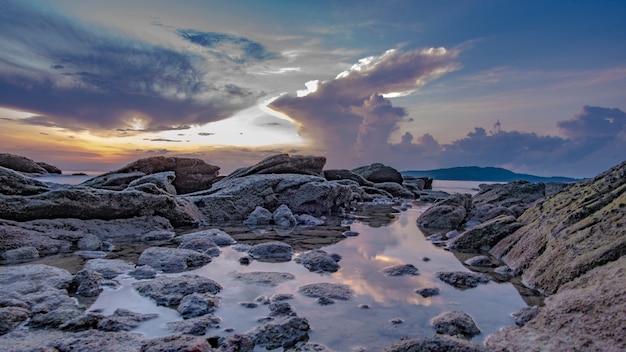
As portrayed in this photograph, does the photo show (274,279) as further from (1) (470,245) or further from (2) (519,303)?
(1) (470,245)

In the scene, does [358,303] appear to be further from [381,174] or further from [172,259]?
[381,174]

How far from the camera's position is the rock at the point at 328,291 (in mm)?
6470

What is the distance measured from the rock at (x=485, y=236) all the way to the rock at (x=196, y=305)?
7.44 meters

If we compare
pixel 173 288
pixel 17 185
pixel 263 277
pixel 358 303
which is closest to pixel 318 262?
pixel 263 277

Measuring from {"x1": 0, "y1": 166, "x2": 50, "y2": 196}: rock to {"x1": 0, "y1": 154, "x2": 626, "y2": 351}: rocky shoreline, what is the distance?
0.13 feet

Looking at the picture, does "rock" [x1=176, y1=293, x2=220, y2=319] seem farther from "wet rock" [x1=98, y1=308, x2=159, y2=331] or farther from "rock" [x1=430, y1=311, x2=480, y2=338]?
"rock" [x1=430, y1=311, x2=480, y2=338]

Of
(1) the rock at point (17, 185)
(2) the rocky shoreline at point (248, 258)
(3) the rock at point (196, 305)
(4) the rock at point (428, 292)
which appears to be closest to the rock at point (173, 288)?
(2) the rocky shoreline at point (248, 258)

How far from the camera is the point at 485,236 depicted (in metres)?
10.9

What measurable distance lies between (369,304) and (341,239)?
666 cm

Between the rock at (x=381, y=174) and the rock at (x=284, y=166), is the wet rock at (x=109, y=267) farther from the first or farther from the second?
the rock at (x=381, y=174)

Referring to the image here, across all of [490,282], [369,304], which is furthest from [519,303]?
[369,304]

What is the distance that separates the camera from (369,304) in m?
6.14

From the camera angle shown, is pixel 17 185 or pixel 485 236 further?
pixel 17 185

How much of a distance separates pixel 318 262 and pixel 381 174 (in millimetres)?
40279
